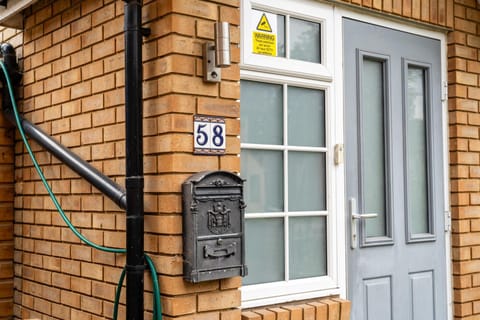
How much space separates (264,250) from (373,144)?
41.5 inches

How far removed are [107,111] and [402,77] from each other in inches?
74.0

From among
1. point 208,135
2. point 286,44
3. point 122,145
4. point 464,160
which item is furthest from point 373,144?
point 122,145

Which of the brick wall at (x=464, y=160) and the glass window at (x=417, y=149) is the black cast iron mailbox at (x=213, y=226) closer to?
the glass window at (x=417, y=149)

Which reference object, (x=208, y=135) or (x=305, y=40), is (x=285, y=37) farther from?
(x=208, y=135)

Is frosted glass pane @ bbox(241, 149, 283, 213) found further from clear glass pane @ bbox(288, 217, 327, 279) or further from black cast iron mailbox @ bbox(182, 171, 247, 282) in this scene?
black cast iron mailbox @ bbox(182, 171, 247, 282)

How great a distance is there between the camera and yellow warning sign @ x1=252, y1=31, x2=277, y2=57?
10.1 feet

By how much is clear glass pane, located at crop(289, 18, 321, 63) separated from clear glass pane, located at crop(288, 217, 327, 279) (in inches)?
35.7

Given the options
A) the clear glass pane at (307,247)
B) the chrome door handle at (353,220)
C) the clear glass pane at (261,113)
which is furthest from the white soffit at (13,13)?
the chrome door handle at (353,220)

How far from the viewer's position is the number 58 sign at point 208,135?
2.66 metres

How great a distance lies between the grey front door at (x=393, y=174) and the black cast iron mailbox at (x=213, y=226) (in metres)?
0.98

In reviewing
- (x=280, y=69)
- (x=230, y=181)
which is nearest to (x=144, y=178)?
(x=230, y=181)

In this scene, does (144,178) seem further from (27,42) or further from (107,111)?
(27,42)

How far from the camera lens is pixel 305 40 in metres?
3.36

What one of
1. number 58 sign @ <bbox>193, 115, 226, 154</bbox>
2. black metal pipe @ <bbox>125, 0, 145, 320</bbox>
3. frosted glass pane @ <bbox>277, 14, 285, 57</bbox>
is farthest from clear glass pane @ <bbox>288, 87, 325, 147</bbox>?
black metal pipe @ <bbox>125, 0, 145, 320</bbox>
